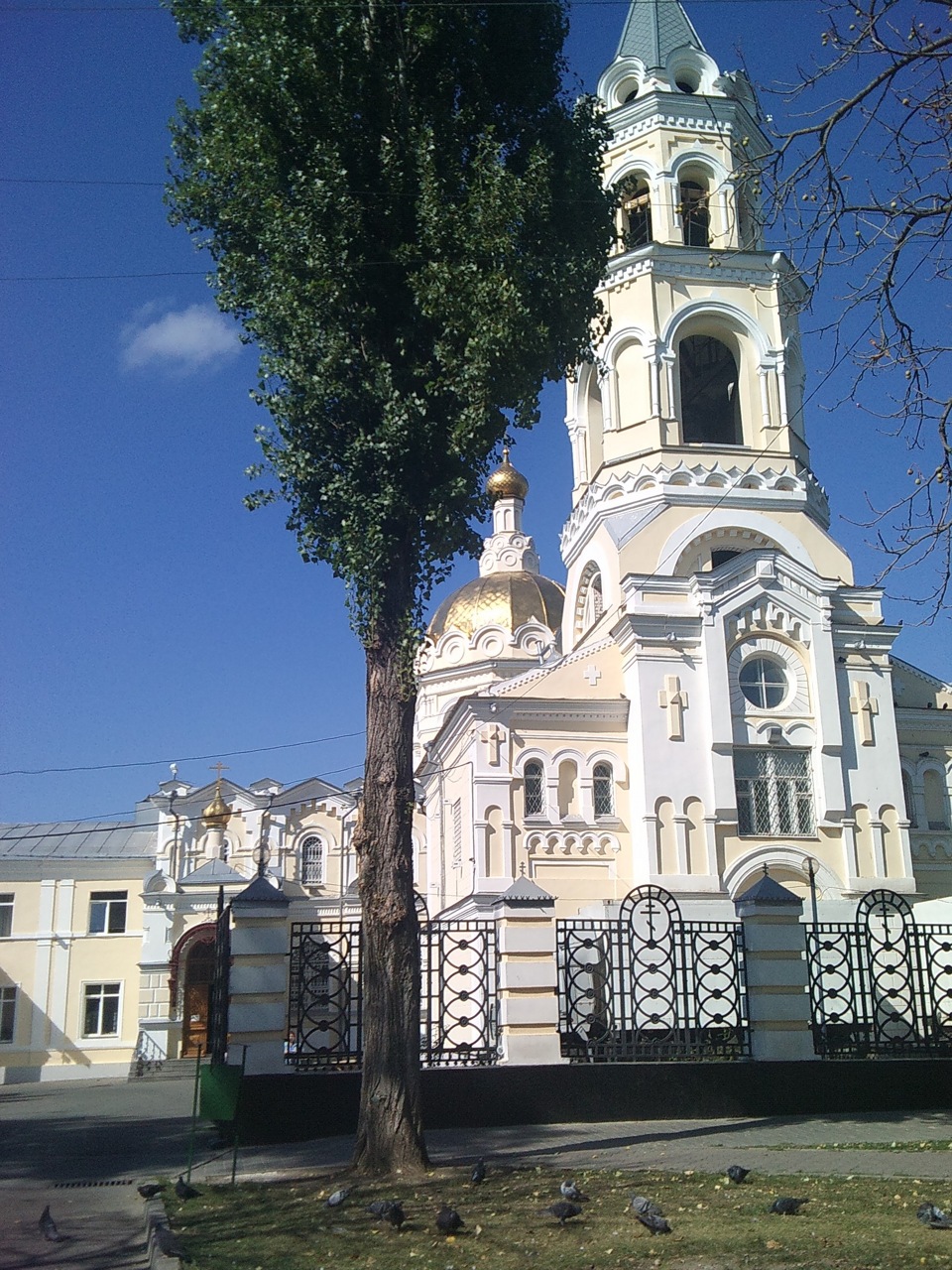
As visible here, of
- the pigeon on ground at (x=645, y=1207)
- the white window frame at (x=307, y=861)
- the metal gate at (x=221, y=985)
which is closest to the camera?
the pigeon on ground at (x=645, y=1207)

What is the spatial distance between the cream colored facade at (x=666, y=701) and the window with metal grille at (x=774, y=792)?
4 centimetres

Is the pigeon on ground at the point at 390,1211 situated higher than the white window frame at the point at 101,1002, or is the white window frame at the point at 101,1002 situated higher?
the white window frame at the point at 101,1002

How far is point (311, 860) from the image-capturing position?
38688 mm

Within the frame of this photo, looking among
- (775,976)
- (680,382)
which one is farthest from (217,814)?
(775,976)

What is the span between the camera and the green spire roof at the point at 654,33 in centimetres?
3075

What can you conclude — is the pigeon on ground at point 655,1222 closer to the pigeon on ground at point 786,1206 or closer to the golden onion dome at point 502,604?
the pigeon on ground at point 786,1206

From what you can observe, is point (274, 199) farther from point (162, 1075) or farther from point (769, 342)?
point (162, 1075)

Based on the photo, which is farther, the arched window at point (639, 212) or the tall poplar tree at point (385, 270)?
the arched window at point (639, 212)

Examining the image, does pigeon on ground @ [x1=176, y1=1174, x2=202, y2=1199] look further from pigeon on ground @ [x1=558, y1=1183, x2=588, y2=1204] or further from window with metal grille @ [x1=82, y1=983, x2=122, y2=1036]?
window with metal grille @ [x1=82, y1=983, x2=122, y2=1036]

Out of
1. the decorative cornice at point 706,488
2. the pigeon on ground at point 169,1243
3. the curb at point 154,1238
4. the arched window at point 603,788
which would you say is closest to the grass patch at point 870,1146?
the curb at point 154,1238

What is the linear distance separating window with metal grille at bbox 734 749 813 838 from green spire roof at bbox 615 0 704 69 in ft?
55.3

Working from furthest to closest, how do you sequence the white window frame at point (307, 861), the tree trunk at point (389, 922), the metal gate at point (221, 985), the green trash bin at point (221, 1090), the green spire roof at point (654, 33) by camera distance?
the white window frame at point (307, 861) → the green spire roof at point (654, 33) → the metal gate at point (221, 985) → the green trash bin at point (221, 1090) → the tree trunk at point (389, 922)

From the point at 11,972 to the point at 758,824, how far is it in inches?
825

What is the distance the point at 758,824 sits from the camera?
25438 millimetres
